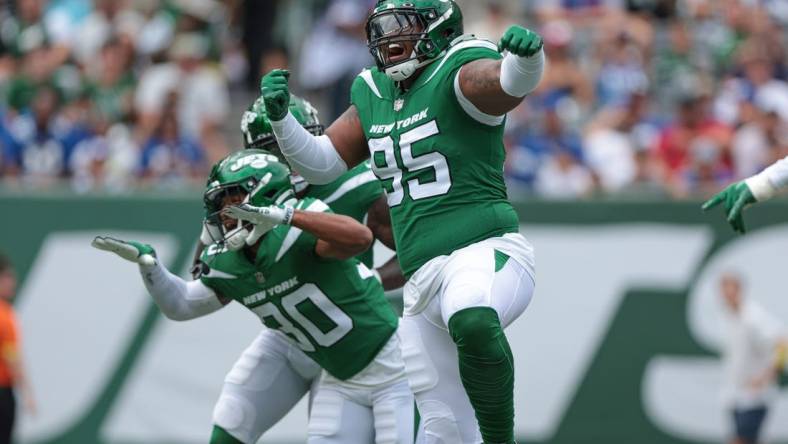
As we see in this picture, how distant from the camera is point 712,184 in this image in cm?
1161

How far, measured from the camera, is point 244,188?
6.35 m

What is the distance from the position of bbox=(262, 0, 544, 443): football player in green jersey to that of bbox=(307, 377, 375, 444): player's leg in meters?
0.72

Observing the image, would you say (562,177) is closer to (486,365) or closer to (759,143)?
(759,143)

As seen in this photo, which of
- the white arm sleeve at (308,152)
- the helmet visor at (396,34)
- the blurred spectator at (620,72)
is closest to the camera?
the helmet visor at (396,34)

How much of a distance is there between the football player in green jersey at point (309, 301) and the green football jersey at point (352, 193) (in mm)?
304

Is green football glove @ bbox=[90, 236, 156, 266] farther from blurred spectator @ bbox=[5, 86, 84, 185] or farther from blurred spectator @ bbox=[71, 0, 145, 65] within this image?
blurred spectator @ bbox=[71, 0, 145, 65]

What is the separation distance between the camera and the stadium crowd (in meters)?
12.1

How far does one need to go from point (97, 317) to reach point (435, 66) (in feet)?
21.3

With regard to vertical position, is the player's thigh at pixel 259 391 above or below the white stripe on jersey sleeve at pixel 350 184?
below

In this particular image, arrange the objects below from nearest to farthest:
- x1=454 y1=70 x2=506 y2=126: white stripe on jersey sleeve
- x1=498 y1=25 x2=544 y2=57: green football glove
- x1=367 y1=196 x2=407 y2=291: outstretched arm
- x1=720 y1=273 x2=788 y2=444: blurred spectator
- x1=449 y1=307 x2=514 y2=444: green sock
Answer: x1=498 y1=25 x2=544 y2=57: green football glove, x1=449 y1=307 x2=514 y2=444: green sock, x1=454 y1=70 x2=506 y2=126: white stripe on jersey sleeve, x1=367 y1=196 x2=407 y2=291: outstretched arm, x1=720 y1=273 x2=788 y2=444: blurred spectator

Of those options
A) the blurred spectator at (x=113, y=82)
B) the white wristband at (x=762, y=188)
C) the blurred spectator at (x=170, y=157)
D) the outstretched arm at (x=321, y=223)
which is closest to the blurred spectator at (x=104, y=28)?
the blurred spectator at (x=113, y=82)

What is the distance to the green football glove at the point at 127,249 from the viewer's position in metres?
6.21

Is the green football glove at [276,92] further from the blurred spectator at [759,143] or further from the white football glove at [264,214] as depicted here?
the blurred spectator at [759,143]

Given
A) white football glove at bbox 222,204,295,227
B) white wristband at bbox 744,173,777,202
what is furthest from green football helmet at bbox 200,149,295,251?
white wristband at bbox 744,173,777,202
